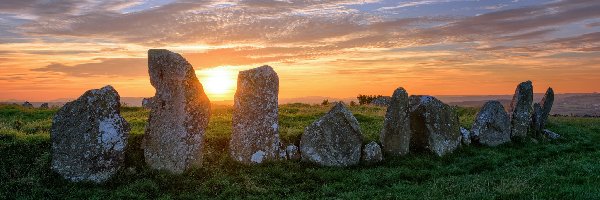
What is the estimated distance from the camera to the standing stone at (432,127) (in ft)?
77.4

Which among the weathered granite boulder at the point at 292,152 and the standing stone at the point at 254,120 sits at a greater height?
the standing stone at the point at 254,120

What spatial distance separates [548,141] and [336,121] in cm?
1448

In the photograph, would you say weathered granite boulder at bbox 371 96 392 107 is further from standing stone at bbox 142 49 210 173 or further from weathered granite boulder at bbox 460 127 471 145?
standing stone at bbox 142 49 210 173

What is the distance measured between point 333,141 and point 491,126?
10.0 metres

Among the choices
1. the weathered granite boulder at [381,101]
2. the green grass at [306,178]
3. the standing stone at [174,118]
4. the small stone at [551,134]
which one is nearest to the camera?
the green grass at [306,178]

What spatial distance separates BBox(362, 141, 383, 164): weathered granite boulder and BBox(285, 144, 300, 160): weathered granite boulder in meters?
2.76

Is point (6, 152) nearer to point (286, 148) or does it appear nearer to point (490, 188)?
point (286, 148)

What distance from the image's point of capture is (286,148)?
21.7 metres

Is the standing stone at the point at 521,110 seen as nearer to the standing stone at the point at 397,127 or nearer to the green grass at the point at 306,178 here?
A: the green grass at the point at 306,178

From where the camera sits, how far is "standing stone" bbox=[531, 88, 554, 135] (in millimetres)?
30125

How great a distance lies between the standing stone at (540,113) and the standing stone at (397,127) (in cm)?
1122

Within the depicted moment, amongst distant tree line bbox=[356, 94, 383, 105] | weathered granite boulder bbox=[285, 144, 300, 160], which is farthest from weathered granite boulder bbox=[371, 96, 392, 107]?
weathered granite boulder bbox=[285, 144, 300, 160]

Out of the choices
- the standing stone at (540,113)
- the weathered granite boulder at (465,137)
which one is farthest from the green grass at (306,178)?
the standing stone at (540,113)

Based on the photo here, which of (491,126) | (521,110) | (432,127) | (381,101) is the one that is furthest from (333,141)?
(381,101)
